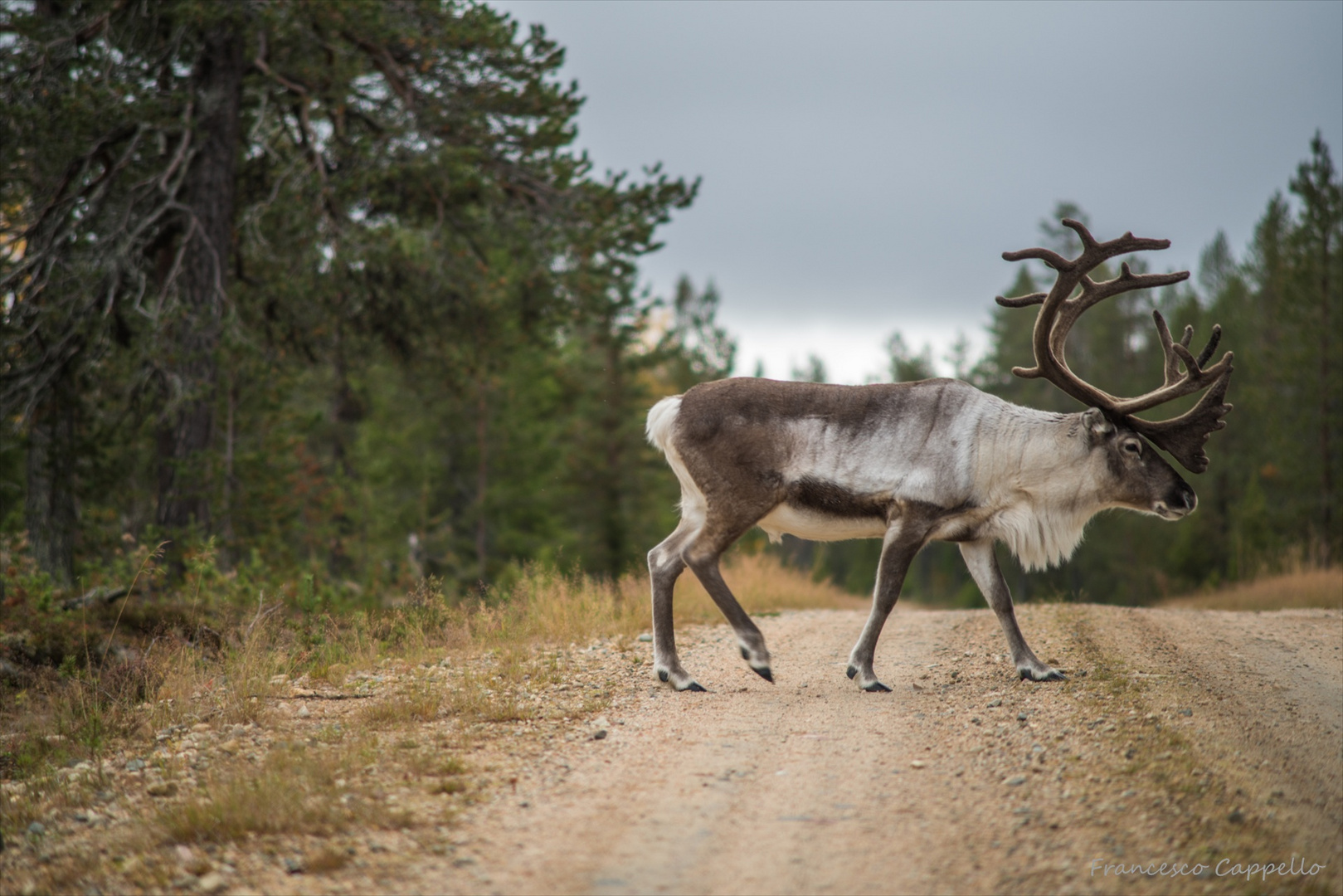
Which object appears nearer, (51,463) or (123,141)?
(51,463)

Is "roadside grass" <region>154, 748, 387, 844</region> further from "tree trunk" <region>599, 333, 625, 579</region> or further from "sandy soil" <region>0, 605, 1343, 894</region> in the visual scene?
"tree trunk" <region>599, 333, 625, 579</region>

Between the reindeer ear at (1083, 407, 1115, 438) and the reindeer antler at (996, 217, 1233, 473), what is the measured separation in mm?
90

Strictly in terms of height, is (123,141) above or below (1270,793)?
above

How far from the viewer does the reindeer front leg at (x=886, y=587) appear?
6.46 m

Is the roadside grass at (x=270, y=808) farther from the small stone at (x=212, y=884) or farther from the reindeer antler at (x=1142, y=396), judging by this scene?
the reindeer antler at (x=1142, y=396)

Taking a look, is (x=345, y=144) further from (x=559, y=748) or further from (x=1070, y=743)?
(x=1070, y=743)

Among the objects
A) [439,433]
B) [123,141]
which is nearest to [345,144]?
[123,141]

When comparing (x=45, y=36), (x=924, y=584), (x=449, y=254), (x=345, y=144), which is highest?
(x=45, y=36)

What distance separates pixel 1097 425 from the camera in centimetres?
682

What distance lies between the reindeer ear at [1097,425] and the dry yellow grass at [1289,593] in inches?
331

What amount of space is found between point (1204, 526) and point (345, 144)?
105ft

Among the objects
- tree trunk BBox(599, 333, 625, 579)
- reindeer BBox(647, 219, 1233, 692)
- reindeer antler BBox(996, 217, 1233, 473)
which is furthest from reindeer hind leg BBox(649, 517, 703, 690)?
tree trunk BBox(599, 333, 625, 579)

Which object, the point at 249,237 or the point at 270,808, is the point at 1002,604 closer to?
the point at 270,808

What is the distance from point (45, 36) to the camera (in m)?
12.1
